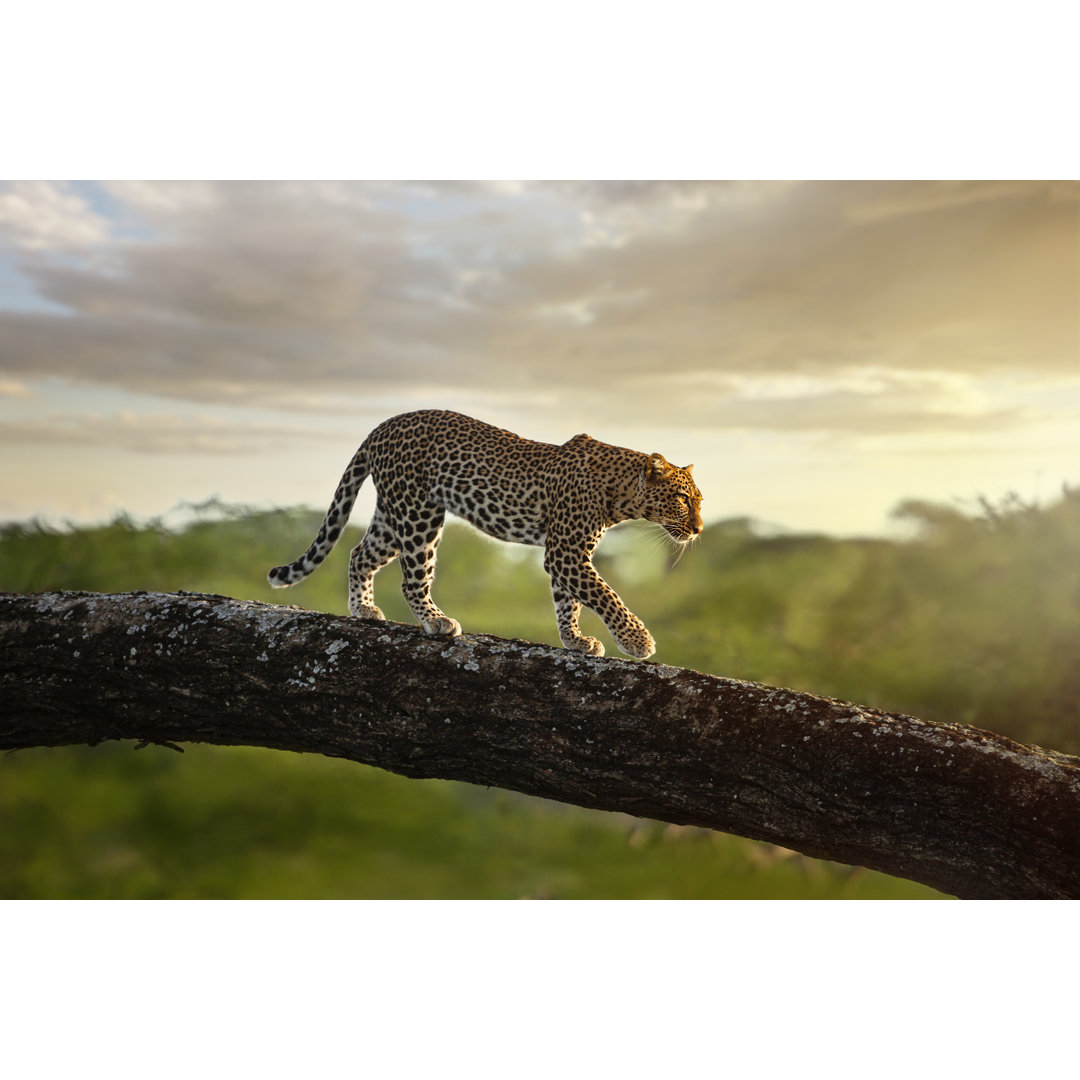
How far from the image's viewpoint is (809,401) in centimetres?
408

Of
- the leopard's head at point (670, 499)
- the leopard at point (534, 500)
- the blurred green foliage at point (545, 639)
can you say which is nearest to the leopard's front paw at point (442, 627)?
the leopard at point (534, 500)

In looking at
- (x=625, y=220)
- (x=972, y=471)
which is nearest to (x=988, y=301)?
(x=972, y=471)

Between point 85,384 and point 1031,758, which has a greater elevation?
point 85,384

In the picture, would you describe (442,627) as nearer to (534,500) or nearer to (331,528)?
(534,500)

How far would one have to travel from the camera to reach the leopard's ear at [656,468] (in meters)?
3.15

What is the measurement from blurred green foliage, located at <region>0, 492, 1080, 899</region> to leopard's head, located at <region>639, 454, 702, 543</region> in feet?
2.22

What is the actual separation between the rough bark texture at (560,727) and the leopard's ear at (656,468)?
0.85 m

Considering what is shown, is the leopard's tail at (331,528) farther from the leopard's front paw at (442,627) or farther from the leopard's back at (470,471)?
the leopard's front paw at (442,627)

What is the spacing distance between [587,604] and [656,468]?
484 millimetres

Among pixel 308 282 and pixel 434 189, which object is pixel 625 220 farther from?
pixel 308 282

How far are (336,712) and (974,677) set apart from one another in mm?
2884

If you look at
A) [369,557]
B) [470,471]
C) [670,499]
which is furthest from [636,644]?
[369,557]

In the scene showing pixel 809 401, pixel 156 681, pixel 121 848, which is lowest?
pixel 121 848

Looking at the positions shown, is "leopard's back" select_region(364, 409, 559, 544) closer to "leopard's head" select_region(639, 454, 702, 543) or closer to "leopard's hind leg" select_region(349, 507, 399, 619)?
"leopard's hind leg" select_region(349, 507, 399, 619)
